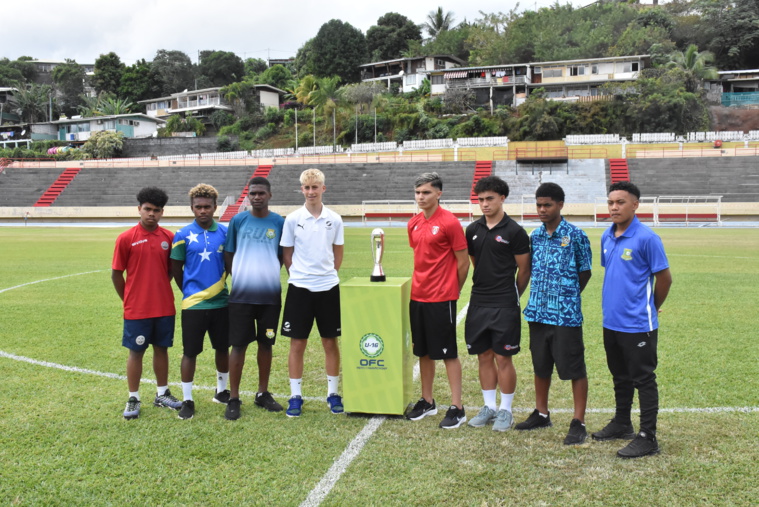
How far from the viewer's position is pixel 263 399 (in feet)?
16.2

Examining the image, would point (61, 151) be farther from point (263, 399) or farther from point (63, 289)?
point (263, 399)

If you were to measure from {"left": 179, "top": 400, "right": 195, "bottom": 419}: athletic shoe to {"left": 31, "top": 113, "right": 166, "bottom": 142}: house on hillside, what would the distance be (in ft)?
255

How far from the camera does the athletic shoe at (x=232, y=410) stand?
4637 millimetres

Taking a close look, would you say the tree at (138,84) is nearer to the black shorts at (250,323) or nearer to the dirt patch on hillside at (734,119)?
the dirt patch on hillside at (734,119)

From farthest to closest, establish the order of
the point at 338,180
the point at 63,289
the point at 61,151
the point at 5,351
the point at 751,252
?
1. the point at 61,151
2. the point at 338,180
3. the point at 751,252
4. the point at 63,289
5. the point at 5,351

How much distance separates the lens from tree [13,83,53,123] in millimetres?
86250

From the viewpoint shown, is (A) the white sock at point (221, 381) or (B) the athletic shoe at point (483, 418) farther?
(A) the white sock at point (221, 381)

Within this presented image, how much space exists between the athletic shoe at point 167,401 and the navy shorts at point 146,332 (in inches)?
17.7

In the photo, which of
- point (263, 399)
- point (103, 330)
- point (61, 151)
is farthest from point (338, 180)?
point (61, 151)

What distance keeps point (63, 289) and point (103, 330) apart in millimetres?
4195

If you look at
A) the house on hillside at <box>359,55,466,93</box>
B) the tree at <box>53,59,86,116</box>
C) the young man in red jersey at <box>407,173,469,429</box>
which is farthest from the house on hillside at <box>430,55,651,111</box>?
the tree at <box>53,59,86,116</box>

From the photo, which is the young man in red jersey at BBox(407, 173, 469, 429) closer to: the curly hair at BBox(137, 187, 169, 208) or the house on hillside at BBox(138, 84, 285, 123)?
the curly hair at BBox(137, 187, 169, 208)

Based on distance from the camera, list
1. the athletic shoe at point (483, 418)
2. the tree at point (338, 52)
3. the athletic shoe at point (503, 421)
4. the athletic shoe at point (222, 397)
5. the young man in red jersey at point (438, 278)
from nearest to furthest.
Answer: the athletic shoe at point (503, 421) → the athletic shoe at point (483, 418) → the young man in red jersey at point (438, 278) → the athletic shoe at point (222, 397) → the tree at point (338, 52)

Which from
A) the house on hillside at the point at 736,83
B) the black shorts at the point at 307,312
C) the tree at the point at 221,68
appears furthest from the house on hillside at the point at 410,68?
the black shorts at the point at 307,312
